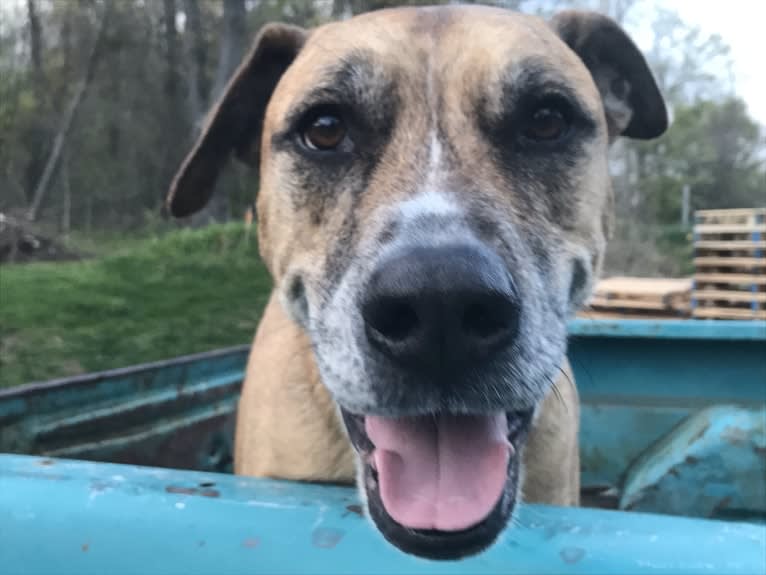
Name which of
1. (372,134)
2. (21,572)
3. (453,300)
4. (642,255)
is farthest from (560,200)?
(642,255)

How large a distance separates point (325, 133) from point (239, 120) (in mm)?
631

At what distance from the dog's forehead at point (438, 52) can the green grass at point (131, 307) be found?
353 cm

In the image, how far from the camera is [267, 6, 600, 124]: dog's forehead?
6.75ft

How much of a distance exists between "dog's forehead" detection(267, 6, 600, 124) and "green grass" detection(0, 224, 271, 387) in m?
3.53

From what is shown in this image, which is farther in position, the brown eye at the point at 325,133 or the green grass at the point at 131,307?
the green grass at the point at 131,307

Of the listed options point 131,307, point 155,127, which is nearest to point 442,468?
point 131,307

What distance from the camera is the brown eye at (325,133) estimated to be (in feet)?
6.91

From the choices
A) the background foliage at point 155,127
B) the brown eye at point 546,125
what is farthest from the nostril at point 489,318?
the background foliage at point 155,127

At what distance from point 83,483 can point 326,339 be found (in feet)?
2.04

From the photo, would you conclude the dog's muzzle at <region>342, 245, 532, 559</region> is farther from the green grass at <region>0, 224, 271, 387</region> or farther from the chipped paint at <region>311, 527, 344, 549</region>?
the green grass at <region>0, 224, 271, 387</region>

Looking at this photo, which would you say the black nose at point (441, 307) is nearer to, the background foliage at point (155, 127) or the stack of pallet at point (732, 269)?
the stack of pallet at point (732, 269)

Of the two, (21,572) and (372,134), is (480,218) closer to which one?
(372,134)

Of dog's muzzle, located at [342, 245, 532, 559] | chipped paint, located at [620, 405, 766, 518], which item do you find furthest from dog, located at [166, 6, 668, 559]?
chipped paint, located at [620, 405, 766, 518]

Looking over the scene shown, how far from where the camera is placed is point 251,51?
8.39 feet
